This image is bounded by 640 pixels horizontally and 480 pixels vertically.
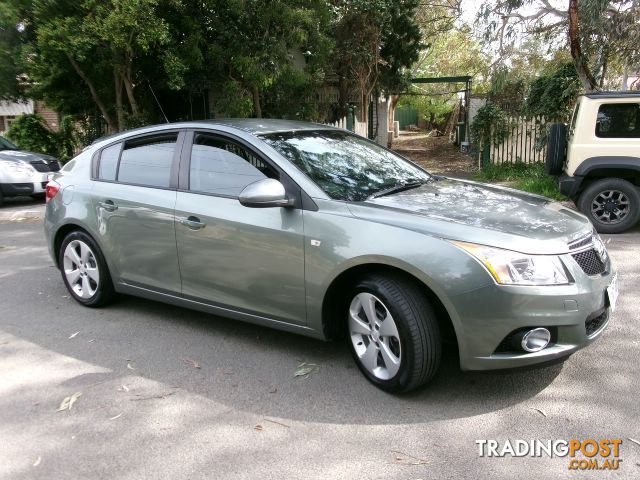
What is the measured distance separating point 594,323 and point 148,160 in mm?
3474

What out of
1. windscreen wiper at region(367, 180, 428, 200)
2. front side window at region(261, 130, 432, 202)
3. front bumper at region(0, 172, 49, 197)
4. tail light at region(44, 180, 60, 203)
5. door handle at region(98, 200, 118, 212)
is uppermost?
front side window at region(261, 130, 432, 202)

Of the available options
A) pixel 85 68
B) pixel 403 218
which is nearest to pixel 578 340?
pixel 403 218

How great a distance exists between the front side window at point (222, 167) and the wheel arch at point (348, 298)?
0.89 meters

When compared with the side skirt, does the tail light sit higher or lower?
higher

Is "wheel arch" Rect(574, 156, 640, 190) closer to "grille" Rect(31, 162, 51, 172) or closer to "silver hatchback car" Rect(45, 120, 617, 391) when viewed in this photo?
"silver hatchback car" Rect(45, 120, 617, 391)

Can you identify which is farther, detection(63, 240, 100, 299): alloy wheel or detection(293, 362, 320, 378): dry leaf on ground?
detection(63, 240, 100, 299): alloy wheel

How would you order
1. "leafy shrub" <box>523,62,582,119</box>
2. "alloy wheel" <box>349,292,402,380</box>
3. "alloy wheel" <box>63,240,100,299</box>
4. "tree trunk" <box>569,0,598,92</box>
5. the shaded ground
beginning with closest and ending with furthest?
"alloy wheel" <box>349,292,402,380</box> < "alloy wheel" <box>63,240,100,299</box> < "tree trunk" <box>569,0,598,92</box> < "leafy shrub" <box>523,62,582,119</box> < the shaded ground

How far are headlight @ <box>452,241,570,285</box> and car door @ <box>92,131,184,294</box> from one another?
7.55ft

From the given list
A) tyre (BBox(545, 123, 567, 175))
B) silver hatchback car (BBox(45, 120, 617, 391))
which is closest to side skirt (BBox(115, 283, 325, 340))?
silver hatchback car (BBox(45, 120, 617, 391))

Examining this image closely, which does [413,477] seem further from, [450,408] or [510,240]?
[510,240]

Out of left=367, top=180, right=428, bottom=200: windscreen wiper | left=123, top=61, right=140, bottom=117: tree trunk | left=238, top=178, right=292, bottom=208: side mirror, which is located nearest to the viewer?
left=238, top=178, right=292, bottom=208: side mirror

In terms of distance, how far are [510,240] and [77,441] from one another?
8.52 feet

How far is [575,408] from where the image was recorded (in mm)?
3332

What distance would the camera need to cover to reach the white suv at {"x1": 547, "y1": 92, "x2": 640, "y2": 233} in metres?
7.51
